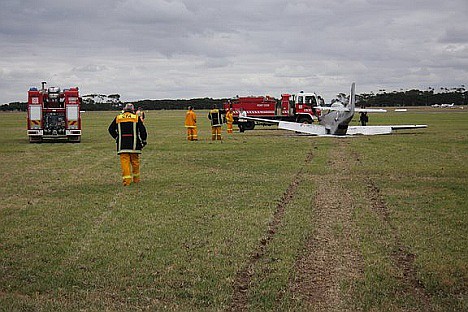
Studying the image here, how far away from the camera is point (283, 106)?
44.6 meters

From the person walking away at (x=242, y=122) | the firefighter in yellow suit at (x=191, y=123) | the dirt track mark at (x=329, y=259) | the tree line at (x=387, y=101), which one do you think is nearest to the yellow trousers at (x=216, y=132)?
the firefighter in yellow suit at (x=191, y=123)

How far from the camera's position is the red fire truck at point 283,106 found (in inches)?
1741

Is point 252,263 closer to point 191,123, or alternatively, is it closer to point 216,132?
point 191,123

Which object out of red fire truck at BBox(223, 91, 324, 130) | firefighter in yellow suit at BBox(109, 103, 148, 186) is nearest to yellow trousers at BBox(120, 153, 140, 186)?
firefighter in yellow suit at BBox(109, 103, 148, 186)

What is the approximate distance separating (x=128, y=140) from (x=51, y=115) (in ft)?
51.7

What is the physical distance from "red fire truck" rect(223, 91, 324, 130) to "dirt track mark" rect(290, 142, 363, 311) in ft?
107

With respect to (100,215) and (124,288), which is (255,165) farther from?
(124,288)

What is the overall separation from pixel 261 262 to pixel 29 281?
2333 millimetres

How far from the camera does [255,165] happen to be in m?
17.8

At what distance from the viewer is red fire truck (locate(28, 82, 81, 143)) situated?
91.4ft

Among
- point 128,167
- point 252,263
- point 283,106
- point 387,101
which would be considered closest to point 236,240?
point 252,263

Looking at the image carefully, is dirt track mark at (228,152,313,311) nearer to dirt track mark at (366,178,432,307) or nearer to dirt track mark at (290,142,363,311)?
dirt track mark at (290,142,363,311)

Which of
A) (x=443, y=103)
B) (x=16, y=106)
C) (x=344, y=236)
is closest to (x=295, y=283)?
(x=344, y=236)

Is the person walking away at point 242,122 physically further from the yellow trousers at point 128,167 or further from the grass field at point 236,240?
the yellow trousers at point 128,167
